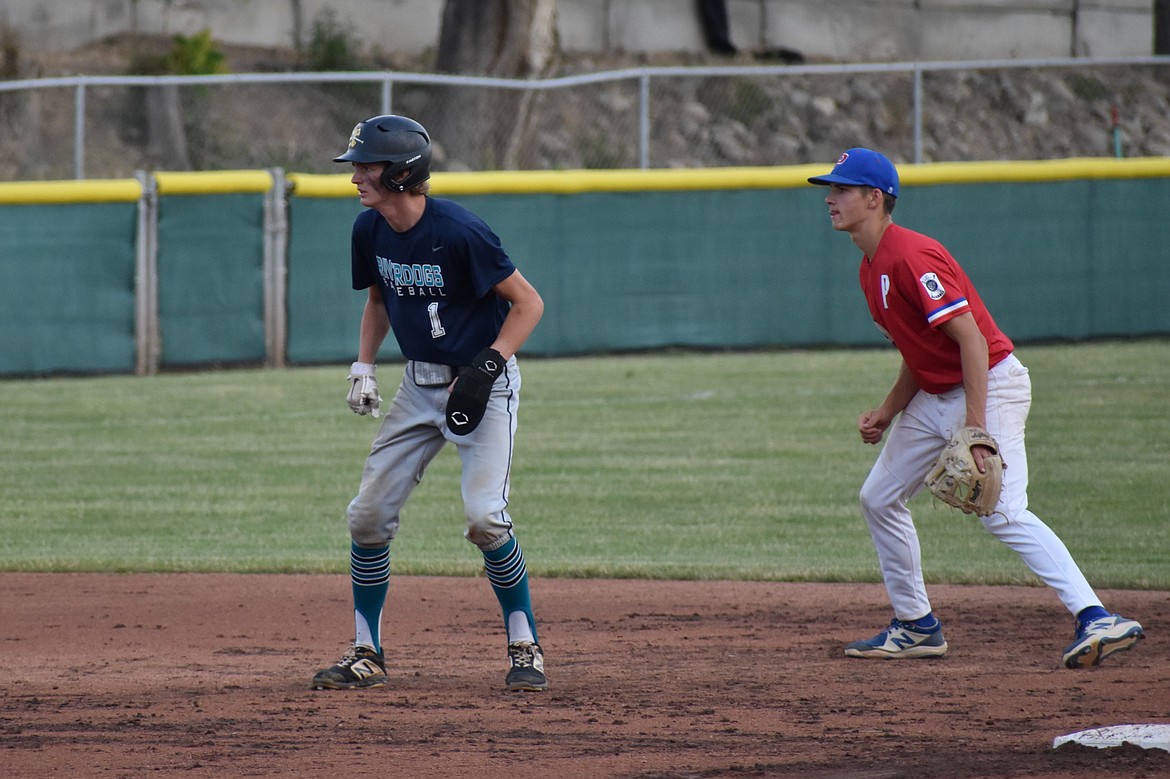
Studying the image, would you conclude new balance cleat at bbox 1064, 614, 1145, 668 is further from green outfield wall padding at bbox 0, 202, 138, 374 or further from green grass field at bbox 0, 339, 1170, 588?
green outfield wall padding at bbox 0, 202, 138, 374

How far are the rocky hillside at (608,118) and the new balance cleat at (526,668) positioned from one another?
41.3 ft

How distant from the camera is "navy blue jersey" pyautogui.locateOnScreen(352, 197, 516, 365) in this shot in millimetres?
5250

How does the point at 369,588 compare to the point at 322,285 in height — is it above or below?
above

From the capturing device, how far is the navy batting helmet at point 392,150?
205 inches

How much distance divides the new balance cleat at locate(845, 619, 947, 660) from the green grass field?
1755 millimetres

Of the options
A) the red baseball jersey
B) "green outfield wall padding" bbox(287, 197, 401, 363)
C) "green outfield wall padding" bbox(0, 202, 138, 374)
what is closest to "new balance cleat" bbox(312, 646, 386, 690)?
the red baseball jersey

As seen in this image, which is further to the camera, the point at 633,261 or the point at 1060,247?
the point at 1060,247

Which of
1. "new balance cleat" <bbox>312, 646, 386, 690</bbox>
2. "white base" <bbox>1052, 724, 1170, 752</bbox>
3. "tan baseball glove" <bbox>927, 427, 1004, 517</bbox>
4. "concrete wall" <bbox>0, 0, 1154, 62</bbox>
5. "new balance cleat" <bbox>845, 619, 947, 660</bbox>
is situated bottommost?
"new balance cleat" <bbox>845, 619, 947, 660</bbox>

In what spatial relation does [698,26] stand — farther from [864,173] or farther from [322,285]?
[864,173]

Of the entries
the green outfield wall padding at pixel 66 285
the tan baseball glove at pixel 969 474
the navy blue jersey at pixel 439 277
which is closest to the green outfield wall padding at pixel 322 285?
the green outfield wall padding at pixel 66 285

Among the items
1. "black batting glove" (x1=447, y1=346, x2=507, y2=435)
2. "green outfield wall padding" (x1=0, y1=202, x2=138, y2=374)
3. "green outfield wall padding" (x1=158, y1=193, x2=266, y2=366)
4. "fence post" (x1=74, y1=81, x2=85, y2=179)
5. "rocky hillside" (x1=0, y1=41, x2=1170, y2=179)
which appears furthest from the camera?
"rocky hillside" (x1=0, y1=41, x2=1170, y2=179)

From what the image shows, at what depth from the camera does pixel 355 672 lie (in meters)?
5.46

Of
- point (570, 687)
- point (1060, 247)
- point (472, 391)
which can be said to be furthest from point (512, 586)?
point (1060, 247)

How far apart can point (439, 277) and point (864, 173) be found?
1.53 meters
